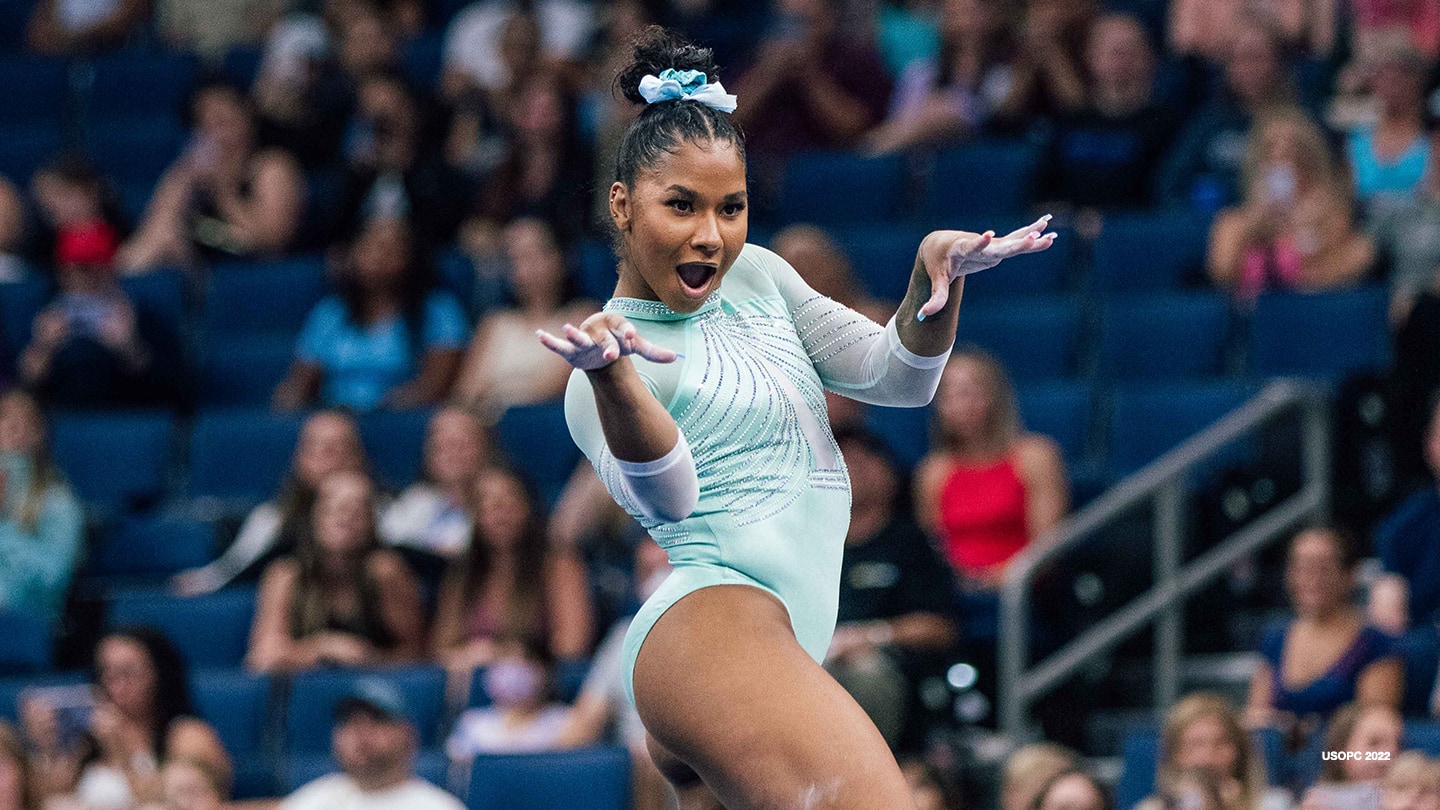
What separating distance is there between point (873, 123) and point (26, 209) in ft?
13.1

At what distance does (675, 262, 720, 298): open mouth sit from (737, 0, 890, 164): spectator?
18.6ft

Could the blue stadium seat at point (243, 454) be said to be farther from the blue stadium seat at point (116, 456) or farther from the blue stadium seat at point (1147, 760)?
the blue stadium seat at point (1147, 760)

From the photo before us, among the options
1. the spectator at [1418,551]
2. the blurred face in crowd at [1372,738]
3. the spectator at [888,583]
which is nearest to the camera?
the blurred face in crowd at [1372,738]

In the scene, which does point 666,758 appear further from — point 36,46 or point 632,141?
point 36,46

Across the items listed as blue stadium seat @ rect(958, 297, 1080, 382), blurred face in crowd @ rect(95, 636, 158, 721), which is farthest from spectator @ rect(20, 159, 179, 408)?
blue stadium seat @ rect(958, 297, 1080, 382)

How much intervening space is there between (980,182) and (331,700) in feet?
10.8

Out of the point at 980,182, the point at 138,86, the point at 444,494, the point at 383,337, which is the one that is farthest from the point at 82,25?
the point at 980,182

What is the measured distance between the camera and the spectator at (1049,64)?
8266 mm

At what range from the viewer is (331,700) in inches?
267

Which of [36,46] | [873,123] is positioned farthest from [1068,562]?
[36,46]

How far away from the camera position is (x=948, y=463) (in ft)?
22.7

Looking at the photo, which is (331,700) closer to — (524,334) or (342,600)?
(342,600)

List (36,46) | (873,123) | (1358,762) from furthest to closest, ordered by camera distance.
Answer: (36,46) → (873,123) → (1358,762)

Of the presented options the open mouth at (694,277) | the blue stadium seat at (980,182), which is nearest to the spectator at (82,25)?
the blue stadium seat at (980,182)
